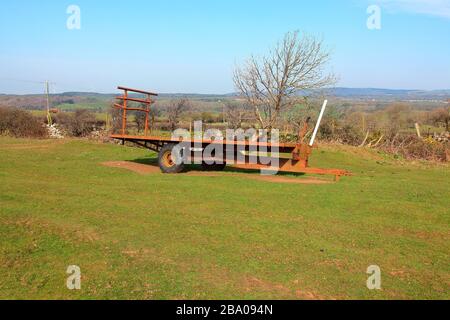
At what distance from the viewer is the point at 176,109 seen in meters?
36.0

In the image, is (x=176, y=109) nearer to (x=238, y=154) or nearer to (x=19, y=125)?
(x=19, y=125)

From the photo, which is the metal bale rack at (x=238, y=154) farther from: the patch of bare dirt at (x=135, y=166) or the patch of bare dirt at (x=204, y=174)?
the patch of bare dirt at (x=135, y=166)

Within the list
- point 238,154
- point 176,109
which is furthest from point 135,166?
point 176,109

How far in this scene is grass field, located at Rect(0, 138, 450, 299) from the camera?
547 cm

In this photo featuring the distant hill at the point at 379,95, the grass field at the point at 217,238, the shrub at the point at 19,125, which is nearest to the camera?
the grass field at the point at 217,238

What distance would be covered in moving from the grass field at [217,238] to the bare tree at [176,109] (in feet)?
71.8

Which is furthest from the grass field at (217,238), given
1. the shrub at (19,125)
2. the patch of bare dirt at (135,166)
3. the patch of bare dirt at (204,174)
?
the shrub at (19,125)

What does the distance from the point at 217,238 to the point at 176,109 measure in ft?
96.5

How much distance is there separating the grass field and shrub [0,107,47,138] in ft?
55.4

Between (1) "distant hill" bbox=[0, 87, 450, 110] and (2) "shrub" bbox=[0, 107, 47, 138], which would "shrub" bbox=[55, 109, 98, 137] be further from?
(2) "shrub" bbox=[0, 107, 47, 138]

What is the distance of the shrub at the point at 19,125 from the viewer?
27.9 m

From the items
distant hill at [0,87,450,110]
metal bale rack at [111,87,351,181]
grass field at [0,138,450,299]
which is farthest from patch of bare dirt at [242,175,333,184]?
distant hill at [0,87,450,110]

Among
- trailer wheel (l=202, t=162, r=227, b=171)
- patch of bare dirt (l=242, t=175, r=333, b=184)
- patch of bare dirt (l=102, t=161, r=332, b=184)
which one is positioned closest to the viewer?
patch of bare dirt (l=242, t=175, r=333, b=184)

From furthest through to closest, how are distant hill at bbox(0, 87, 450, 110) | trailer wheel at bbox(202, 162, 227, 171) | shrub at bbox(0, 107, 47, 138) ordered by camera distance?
distant hill at bbox(0, 87, 450, 110)
shrub at bbox(0, 107, 47, 138)
trailer wheel at bbox(202, 162, 227, 171)
